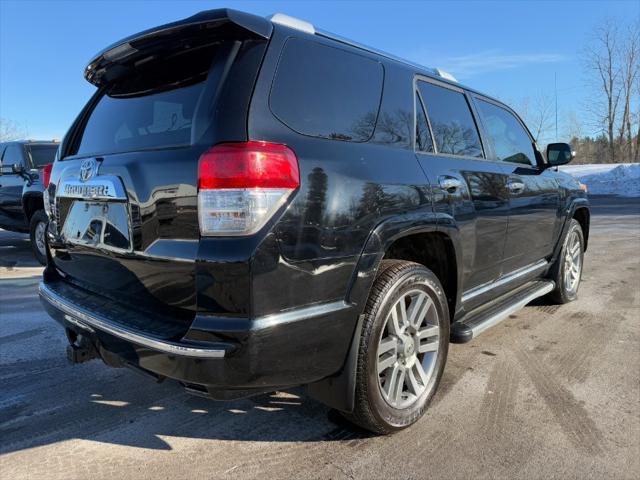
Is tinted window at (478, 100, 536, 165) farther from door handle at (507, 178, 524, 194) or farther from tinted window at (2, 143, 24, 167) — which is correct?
tinted window at (2, 143, 24, 167)

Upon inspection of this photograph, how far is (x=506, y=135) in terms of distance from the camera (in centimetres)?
432

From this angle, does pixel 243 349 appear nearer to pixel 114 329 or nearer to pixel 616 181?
pixel 114 329

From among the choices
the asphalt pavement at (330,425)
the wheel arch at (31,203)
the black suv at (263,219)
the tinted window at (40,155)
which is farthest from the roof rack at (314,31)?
the tinted window at (40,155)

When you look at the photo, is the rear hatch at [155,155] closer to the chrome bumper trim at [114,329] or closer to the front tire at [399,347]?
the chrome bumper trim at [114,329]

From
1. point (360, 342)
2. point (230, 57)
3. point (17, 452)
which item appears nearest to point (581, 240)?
point (360, 342)

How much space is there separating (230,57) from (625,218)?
14552mm

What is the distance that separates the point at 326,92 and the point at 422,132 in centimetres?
87

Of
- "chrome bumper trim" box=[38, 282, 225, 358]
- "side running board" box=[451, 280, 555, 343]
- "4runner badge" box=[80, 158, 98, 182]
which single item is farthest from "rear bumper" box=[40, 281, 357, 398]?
"side running board" box=[451, 280, 555, 343]

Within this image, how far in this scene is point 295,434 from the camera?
2648 mm

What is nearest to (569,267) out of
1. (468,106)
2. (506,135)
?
(506,135)

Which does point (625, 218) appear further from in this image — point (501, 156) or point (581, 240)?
point (501, 156)

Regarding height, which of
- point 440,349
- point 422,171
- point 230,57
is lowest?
point 440,349

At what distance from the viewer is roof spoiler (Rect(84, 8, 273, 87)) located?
2.08 meters

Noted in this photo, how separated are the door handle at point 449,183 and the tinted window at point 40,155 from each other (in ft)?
24.8
